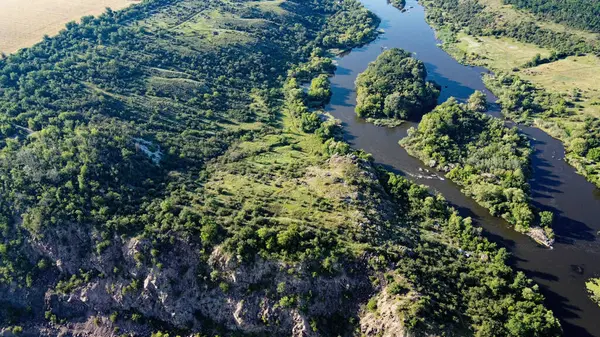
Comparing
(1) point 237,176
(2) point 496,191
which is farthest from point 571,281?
(1) point 237,176

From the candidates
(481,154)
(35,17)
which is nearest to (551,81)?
(481,154)

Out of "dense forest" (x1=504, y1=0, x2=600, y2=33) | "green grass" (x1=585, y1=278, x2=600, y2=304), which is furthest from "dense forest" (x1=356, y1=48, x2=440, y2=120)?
"dense forest" (x1=504, y1=0, x2=600, y2=33)

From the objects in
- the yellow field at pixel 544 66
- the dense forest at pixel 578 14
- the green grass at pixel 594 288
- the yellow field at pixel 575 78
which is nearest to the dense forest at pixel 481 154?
the green grass at pixel 594 288

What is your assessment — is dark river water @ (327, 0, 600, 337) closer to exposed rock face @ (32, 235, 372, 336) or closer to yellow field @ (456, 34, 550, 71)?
yellow field @ (456, 34, 550, 71)

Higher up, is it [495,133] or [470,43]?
[470,43]

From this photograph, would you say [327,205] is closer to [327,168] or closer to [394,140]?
[327,168]

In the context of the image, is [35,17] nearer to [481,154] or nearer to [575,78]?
[481,154]

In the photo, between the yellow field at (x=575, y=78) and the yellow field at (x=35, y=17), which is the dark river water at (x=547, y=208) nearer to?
the yellow field at (x=575, y=78)
